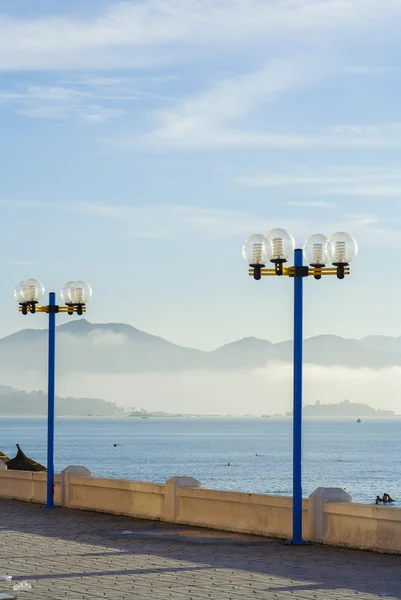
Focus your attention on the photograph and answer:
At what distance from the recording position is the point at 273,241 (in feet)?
48.9

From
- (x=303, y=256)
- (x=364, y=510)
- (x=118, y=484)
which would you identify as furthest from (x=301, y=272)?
(x=118, y=484)

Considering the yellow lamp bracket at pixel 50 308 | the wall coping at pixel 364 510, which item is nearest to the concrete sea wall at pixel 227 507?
the wall coping at pixel 364 510

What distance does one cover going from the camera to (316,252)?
1486 centimetres

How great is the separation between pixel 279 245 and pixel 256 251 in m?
0.33

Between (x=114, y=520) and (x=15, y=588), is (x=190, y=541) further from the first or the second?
(x=15, y=588)

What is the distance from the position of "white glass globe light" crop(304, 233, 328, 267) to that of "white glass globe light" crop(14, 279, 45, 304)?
597 cm

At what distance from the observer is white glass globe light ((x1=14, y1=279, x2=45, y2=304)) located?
62.6 feet

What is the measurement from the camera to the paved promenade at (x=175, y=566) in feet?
35.8

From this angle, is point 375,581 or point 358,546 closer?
point 375,581

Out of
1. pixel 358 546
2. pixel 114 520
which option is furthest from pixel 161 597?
pixel 114 520

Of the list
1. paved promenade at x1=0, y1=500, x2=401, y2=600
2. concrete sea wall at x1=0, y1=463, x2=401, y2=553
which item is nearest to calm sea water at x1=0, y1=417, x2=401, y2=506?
concrete sea wall at x1=0, y1=463, x2=401, y2=553

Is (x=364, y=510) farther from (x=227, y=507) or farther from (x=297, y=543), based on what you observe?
(x=227, y=507)

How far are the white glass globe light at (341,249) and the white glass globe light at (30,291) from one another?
6.23m

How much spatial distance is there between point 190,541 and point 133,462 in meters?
130
